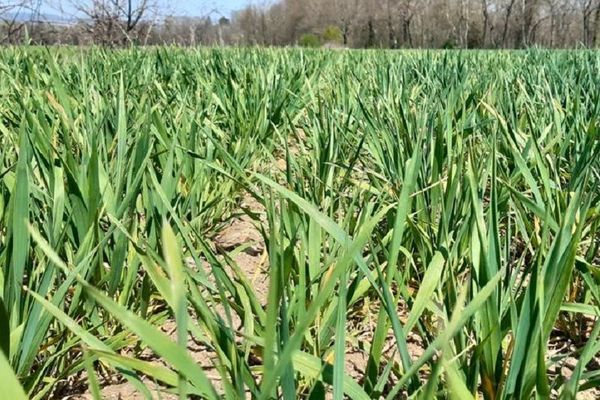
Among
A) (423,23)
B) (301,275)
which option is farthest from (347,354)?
(423,23)

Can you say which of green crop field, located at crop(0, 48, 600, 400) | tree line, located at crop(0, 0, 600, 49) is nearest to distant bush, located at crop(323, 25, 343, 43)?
tree line, located at crop(0, 0, 600, 49)

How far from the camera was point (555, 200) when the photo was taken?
882mm

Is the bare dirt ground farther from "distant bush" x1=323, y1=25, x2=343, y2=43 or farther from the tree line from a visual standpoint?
"distant bush" x1=323, y1=25, x2=343, y2=43

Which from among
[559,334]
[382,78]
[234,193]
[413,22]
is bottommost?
[559,334]

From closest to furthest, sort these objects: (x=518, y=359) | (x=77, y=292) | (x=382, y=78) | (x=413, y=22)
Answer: (x=518, y=359)
(x=77, y=292)
(x=382, y=78)
(x=413, y=22)

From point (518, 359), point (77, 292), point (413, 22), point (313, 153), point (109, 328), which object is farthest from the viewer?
point (413, 22)

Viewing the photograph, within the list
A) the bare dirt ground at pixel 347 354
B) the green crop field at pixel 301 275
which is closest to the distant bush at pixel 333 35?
the green crop field at pixel 301 275

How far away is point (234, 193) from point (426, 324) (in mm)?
693

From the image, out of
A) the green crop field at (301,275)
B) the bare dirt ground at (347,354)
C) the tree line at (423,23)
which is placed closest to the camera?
the green crop field at (301,275)

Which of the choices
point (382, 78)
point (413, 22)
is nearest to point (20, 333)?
point (382, 78)

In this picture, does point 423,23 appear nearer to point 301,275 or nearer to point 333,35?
point 333,35

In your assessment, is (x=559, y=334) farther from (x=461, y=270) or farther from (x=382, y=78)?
(x=382, y=78)

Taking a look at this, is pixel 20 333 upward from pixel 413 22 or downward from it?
downward

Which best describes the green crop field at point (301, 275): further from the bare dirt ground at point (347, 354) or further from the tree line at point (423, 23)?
the tree line at point (423, 23)
